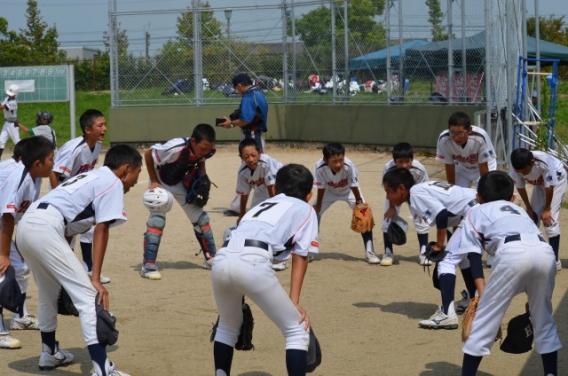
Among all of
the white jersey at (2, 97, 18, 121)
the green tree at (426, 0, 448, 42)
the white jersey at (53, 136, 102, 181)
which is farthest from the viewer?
the white jersey at (2, 97, 18, 121)

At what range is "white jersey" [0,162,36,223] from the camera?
6340 millimetres

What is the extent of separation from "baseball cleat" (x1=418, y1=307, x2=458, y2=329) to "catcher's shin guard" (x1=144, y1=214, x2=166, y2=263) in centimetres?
333

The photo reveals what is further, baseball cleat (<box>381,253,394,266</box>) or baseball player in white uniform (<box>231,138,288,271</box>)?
baseball player in white uniform (<box>231,138,288,271</box>)

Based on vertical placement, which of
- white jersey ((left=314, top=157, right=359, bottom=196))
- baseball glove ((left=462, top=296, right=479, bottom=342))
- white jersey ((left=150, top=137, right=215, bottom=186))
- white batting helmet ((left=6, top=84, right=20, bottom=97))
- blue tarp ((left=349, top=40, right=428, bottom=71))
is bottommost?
baseball glove ((left=462, top=296, right=479, bottom=342))

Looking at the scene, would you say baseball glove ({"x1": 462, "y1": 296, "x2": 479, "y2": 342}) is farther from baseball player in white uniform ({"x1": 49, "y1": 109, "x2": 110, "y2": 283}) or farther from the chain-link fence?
the chain-link fence

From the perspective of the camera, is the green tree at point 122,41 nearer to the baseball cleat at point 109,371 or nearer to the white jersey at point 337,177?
the white jersey at point 337,177

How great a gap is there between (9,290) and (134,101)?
55.5ft

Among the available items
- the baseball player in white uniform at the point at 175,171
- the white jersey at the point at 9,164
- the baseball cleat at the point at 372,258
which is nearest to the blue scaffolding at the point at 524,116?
the baseball cleat at the point at 372,258

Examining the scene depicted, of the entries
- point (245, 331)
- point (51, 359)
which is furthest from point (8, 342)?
point (245, 331)

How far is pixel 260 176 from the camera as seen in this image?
1020 cm

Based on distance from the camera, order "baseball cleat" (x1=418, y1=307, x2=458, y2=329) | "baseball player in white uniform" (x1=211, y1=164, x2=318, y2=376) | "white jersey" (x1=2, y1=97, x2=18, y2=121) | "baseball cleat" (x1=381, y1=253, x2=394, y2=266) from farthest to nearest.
Result: "white jersey" (x1=2, y1=97, x2=18, y2=121), "baseball cleat" (x1=381, y1=253, x2=394, y2=266), "baseball cleat" (x1=418, y1=307, x2=458, y2=329), "baseball player in white uniform" (x1=211, y1=164, x2=318, y2=376)

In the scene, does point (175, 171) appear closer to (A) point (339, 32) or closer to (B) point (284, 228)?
(B) point (284, 228)

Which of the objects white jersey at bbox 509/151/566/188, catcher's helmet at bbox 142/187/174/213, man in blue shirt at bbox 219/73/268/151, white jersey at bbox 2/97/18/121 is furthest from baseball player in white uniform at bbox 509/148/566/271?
white jersey at bbox 2/97/18/121

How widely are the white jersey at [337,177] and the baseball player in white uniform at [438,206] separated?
2553 millimetres
